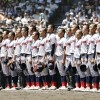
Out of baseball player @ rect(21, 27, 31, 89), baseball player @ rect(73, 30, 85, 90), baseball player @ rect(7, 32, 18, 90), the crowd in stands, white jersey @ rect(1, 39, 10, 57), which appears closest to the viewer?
baseball player @ rect(73, 30, 85, 90)

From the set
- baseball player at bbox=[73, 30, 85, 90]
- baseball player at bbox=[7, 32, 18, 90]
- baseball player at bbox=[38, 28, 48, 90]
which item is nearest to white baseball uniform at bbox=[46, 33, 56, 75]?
baseball player at bbox=[38, 28, 48, 90]

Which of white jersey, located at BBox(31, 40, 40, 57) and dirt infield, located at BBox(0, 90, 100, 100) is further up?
white jersey, located at BBox(31, 40, 40, 57)

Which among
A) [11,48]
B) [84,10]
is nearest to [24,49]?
[11,48]

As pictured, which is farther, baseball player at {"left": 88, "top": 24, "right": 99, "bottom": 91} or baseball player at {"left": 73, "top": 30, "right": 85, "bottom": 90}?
baseball player at {"left": 73, "top": 30, "right": 85, "bottom": 90}

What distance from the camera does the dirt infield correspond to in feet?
39.8

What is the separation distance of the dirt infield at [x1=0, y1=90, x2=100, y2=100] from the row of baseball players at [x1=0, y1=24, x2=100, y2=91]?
2.19 ft

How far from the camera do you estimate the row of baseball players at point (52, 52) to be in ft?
44.3

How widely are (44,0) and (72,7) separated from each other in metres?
2.64

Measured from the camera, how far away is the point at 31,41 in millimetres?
14773

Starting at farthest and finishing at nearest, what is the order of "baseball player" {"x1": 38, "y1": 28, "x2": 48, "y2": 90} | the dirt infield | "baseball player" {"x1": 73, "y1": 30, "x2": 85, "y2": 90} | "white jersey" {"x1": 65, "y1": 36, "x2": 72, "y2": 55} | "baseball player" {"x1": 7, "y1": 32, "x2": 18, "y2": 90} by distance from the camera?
"baseball player" {"x1": 7, "y1": 32, "x2": 18, "y2": 90}, "baseball player" {"x1": 38, "y1": 28, "x2": 48, "y2": 90}, "white jersey" {"x1": 65, "y1": 36, "x2": 72, "y2": 55}, "baseball player" {"x1": 73, "y1": 30, "x2": 85, "y2": 90}, the dirt infield

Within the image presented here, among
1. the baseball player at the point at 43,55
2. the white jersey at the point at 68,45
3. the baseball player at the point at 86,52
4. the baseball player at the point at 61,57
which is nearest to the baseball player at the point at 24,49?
the baseball player at the point at 43,55

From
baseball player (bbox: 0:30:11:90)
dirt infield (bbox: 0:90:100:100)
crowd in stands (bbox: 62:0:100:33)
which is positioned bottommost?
dirt infield (bbox: 0:90:100:100)

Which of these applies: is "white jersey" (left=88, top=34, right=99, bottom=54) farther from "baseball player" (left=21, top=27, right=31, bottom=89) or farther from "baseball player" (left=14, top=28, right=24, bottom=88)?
"baseball player" (left=14, top=28, right=24, bottom=88)

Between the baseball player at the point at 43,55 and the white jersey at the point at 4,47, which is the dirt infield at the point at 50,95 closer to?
the baseball player at the point at 43,55
